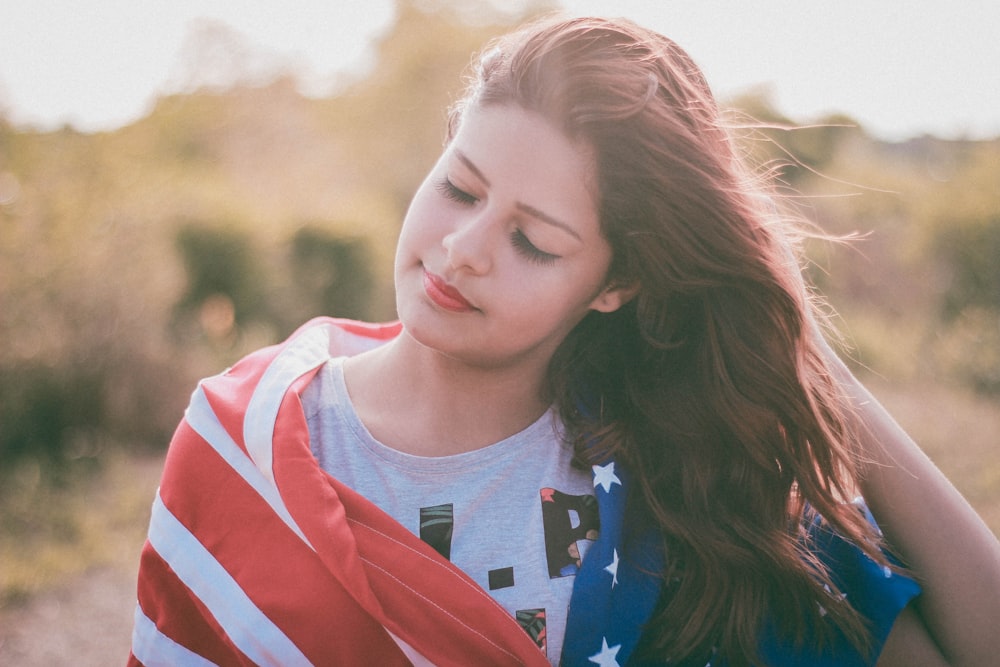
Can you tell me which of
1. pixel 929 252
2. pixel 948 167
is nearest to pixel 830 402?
pixel 929 252

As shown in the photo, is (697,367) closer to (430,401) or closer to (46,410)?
(430,401)

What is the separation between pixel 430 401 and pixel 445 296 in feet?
0.89

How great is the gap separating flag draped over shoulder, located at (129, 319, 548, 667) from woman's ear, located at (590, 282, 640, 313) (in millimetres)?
689

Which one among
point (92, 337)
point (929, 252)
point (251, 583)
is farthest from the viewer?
point (929, 252)

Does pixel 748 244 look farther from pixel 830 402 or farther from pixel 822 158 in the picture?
pixel 822 158

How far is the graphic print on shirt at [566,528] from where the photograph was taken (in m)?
1.57

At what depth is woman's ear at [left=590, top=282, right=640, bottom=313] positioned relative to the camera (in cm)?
178

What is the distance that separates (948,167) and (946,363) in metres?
6.65

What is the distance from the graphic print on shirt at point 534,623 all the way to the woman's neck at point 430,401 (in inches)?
14.3

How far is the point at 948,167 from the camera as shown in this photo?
41.4 ft

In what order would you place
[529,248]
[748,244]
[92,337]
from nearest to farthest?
[529,248] < [748,244] < [92,337]

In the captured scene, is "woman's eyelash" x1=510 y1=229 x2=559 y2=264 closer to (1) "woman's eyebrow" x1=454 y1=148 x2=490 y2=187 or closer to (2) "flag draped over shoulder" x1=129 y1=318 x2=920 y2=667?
(1) "woman's eyebrow" x1=454 y1=148 x2=490 y2=187

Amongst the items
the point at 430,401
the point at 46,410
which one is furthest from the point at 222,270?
the point at 430,401

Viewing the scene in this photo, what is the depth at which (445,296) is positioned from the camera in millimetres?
1560
